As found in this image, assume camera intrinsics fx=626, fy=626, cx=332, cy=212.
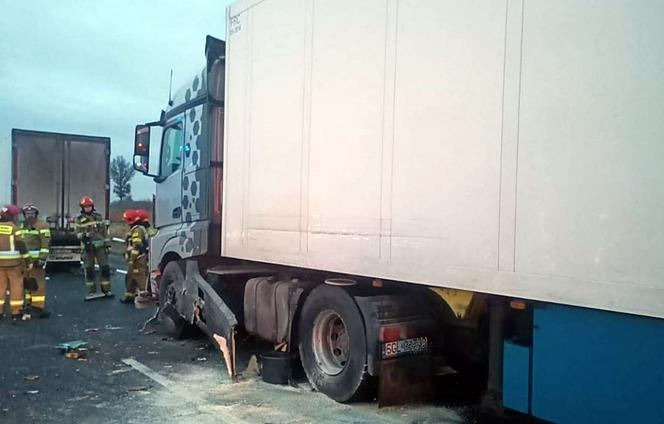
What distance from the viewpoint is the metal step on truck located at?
126 inches

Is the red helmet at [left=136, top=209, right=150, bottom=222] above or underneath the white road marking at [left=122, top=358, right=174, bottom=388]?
above

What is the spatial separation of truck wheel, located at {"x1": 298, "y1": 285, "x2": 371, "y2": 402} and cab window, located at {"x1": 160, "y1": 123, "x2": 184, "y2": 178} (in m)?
3.14

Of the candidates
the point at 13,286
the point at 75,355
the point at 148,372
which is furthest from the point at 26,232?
the point at 148,372

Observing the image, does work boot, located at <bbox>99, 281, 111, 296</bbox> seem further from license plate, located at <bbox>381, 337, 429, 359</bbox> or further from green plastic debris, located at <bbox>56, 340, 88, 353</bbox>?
license plate, located at <bbox>381, 337, 429, 359</bbox>

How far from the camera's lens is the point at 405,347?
5.04m

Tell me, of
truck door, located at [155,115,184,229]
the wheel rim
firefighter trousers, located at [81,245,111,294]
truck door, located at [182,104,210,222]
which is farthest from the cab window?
firefighter trousers, located at [81,245,111,294]

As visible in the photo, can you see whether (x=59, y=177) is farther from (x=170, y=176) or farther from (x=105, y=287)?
(x=170, y=176)

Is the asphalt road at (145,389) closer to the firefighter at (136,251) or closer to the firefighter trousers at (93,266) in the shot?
the firefighter at (136,251)

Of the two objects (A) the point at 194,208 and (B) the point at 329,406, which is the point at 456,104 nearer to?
(B) the point at 329,406

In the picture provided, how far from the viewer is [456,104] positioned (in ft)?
13.2

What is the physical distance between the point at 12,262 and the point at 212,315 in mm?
4480

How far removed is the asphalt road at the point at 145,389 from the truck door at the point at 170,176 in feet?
5.23

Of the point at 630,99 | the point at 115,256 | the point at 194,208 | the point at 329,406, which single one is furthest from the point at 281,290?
the point at 115,256

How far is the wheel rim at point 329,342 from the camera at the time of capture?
556 cm
